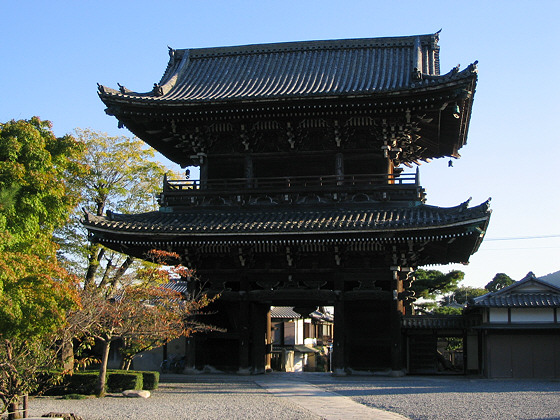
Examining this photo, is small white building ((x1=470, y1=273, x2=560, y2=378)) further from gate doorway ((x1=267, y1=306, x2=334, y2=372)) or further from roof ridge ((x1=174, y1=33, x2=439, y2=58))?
gate doorway ((x1=267, y1=306, x2=334, y2=372))

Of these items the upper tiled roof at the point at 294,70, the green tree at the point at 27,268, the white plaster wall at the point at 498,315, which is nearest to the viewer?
the green tree at the point at 27,268

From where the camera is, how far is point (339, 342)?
2308 cm

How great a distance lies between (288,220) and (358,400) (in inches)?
308

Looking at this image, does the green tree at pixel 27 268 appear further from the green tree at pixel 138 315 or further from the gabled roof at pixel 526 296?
the gabled roof at pixel 526 296

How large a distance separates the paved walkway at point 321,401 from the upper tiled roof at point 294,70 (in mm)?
10293

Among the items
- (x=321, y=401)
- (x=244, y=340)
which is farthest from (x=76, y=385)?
(x=321, y=401)

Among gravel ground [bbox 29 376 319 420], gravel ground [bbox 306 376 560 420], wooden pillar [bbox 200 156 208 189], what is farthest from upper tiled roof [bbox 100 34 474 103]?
gravel ground [bbox 29 376 319 420]

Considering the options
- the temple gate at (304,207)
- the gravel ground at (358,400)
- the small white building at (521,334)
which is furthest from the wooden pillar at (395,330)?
the small white building at (521,334)

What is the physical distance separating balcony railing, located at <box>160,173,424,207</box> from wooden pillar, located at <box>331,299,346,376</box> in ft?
13.9

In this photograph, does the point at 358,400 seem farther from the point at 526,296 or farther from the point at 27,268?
the point at 526,296

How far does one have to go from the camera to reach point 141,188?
116 ft

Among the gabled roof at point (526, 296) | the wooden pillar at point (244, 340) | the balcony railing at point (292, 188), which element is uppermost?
the balcony railing at point (292, 188)

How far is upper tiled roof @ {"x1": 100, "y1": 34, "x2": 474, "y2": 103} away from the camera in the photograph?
24734mm

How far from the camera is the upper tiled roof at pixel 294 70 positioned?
81.1 ft
